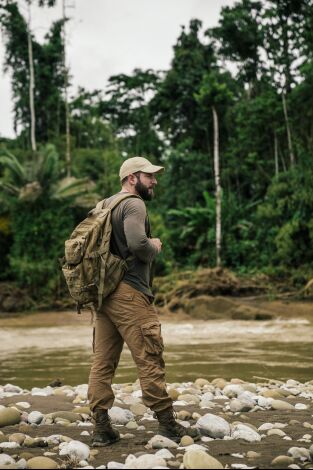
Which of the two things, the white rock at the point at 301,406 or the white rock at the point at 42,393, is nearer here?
the white rock at the point at 301,406

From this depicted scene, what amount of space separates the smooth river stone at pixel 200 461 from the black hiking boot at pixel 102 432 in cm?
86

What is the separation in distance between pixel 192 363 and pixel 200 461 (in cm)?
659

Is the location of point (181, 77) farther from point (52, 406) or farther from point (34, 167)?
point (52, 406)

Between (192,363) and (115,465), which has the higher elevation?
(115,465)

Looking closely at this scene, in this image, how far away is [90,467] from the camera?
10.4 ft

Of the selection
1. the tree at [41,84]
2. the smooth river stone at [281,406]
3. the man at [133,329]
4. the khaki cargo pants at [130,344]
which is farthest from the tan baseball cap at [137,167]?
the tree at [41,84]

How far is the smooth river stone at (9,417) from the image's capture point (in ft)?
14.8

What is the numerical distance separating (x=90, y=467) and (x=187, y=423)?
129 centimetres

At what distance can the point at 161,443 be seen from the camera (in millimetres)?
3672

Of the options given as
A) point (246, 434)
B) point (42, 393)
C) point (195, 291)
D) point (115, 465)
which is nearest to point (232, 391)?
point (42, 393)

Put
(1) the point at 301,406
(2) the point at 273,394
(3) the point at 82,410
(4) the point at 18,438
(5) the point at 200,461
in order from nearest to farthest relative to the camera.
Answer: (5) the point at 200,461 → (4) the point at 18,438 → (3) the point at 82,410 → (1) the point at 301,406 → (2) the point at 273,394

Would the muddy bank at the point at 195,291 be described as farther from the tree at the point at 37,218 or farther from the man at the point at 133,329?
the man at the point at 133,329

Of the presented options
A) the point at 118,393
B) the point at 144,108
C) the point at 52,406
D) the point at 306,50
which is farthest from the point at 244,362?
the point at 144,108

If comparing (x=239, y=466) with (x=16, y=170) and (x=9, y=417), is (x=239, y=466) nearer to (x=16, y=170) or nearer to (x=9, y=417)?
(x=9, y=417)
